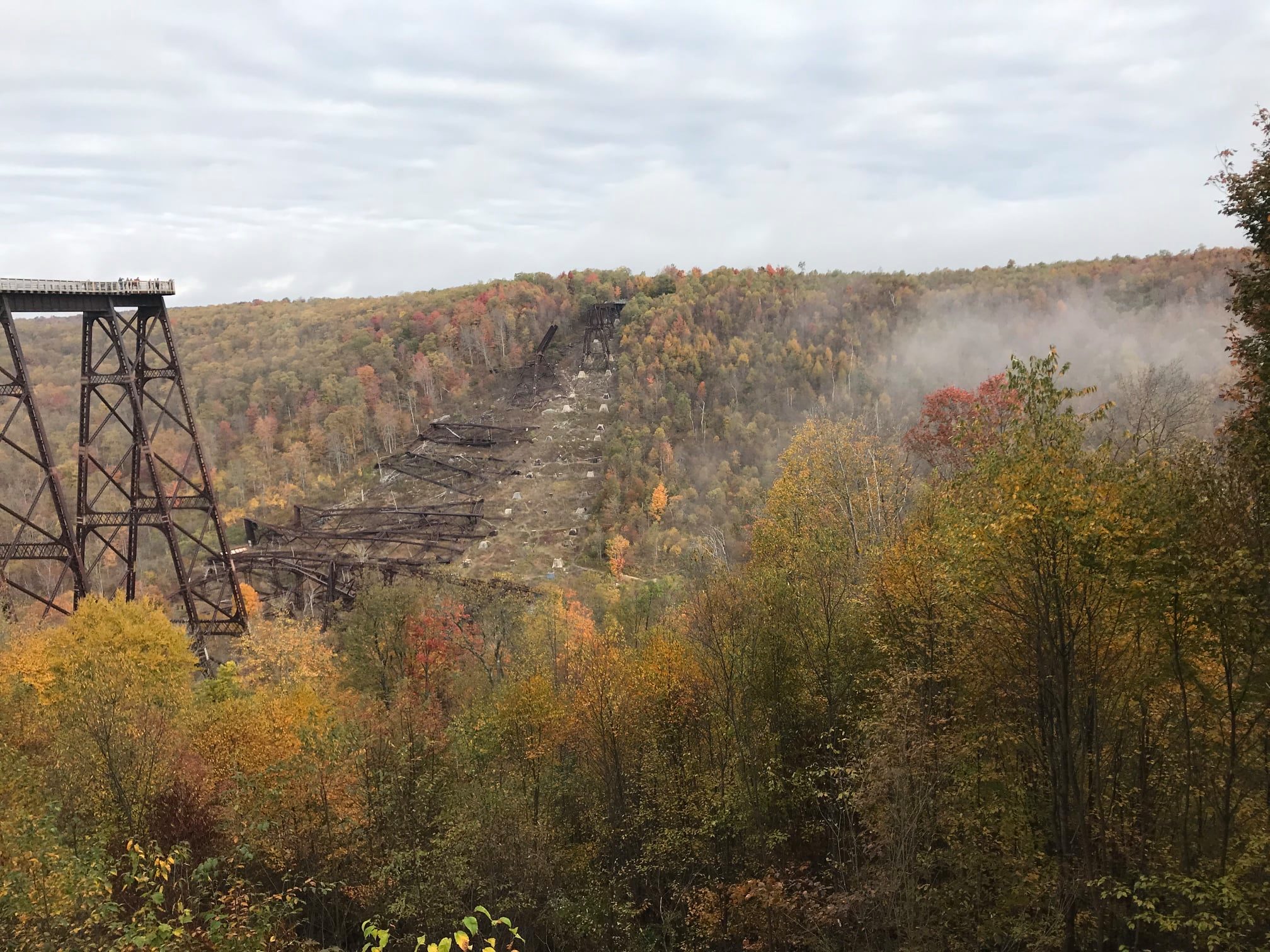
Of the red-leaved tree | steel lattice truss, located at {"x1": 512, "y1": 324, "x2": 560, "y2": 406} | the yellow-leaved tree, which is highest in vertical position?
steel lattice truss, located at {"x1": 512, "y1": 324, "x2": 560, "y2": 406}

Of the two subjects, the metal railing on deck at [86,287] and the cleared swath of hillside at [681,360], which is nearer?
the metal railing on deck at [86,287]

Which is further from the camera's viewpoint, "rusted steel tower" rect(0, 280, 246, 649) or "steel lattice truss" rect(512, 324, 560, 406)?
"steel lattice truss" rect(512, 324, 560, 406)

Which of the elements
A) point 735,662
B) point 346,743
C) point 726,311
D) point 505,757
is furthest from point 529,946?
point 726,311

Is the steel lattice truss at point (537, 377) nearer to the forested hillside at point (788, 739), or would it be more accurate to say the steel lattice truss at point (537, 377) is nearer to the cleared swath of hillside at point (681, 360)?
the cleared swath of hillside at point (681, 360)

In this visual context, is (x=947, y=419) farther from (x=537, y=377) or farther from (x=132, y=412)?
(x=537, y=377)

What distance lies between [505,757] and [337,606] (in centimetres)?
2233

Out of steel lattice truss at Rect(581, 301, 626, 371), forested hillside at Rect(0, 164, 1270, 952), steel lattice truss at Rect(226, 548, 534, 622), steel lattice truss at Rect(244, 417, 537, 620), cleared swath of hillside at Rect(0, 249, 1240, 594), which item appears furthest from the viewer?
steel lattice truss at Rect(581, 301, 626, 371)

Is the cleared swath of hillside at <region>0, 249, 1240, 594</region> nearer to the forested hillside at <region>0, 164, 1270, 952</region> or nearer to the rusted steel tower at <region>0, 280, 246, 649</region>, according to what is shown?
the forested hillside at <region>0, 164, 1270, 952</region>

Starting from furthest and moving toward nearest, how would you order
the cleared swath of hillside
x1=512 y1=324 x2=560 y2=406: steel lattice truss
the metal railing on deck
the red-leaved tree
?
x1=512 y1=324 x2=560 y2=406: steel lattice truss, the cleared swath of hillside, the red-leaved tree, the metal railing on deck

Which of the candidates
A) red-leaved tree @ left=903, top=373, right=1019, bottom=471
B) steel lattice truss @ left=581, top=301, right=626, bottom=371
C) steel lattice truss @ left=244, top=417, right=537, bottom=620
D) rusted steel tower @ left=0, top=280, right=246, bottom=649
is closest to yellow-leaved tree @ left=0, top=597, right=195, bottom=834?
rusted steel tower @ left=0, top=280, right=246, bottom=649

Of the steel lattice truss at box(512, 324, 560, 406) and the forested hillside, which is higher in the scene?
the steel lattice truss at box(512, 324, 560, 406)

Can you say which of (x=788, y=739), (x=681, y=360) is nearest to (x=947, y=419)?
(x=788, y=739)

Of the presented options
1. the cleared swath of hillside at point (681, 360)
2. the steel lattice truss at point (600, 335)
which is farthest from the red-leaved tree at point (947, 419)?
the steel lattice truss at point (600, 335)

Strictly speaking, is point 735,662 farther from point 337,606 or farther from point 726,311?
point 726,311
